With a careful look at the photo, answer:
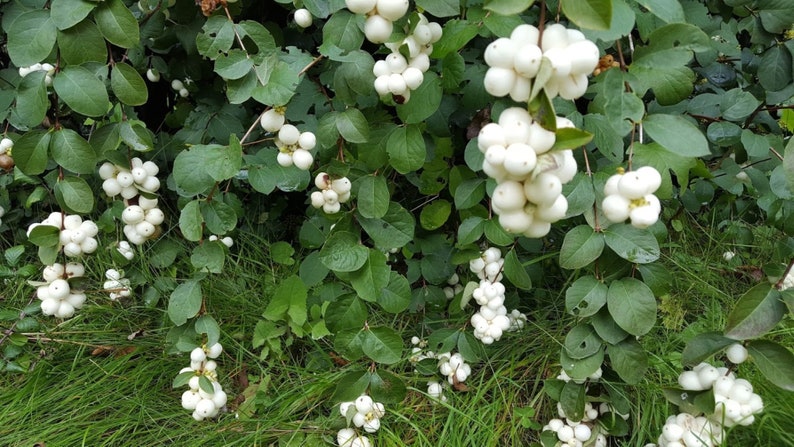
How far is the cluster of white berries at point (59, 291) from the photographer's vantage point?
1.13m

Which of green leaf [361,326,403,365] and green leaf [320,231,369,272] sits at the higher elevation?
green leaf [320,231,369,272]

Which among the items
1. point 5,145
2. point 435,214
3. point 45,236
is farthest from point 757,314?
point 5,145

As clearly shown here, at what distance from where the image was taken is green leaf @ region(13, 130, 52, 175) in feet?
2.93

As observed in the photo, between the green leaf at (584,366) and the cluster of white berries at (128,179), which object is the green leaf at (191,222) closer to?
the cluster of white berries at (128,179)

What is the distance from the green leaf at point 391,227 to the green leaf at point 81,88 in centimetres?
43

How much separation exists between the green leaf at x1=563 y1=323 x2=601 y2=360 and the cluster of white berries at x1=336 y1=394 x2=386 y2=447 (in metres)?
0.40

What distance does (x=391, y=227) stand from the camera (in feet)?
3.10

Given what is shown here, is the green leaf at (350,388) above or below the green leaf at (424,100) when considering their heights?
below

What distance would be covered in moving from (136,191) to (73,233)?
131 millimetres

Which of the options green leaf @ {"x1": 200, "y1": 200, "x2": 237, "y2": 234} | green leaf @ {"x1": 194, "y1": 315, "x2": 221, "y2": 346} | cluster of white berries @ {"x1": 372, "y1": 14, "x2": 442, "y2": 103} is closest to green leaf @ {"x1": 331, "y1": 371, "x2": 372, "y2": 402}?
green leaf @ {"x1": 194, "y1": 315, "x2": 221, "y2": 346}

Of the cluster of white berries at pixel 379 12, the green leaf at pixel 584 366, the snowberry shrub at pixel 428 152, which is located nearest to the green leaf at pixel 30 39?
the snowberry shrub at pixel 428 152

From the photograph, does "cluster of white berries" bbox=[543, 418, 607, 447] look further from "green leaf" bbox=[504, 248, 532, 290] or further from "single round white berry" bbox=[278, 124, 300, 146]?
"single round white berry" bbox=[278, 124, 300, 146]

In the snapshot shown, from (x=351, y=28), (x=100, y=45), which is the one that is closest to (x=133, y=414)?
(x=100, y=45)

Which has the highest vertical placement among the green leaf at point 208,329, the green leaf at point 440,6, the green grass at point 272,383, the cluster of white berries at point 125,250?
the green leaf at point 440,6
